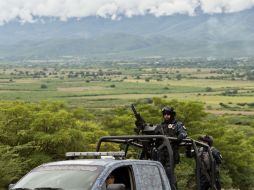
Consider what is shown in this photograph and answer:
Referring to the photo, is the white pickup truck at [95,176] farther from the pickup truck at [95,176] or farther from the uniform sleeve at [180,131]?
the uniform sleeve at [180,131]

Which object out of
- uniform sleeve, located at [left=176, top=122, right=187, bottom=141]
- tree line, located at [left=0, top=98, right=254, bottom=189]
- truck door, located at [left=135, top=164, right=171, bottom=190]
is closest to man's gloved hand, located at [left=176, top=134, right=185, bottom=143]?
uniform sleeve, located at [left=176, top=122, right=187, bottom=141]

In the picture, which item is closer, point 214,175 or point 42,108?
point 214,175

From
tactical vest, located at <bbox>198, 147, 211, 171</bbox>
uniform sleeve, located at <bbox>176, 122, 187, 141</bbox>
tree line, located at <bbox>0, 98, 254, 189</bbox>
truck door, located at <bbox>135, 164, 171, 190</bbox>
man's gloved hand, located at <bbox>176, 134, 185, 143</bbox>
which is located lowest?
tree line, located at <bbox>0, 98, 254, 189</bbox>

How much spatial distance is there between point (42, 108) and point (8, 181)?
29.2 ft

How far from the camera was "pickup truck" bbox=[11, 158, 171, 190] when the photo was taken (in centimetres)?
752

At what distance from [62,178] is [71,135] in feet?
59.9

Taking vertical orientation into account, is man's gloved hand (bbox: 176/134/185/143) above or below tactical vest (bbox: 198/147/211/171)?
above

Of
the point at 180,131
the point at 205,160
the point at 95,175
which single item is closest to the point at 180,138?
the point at 180,131

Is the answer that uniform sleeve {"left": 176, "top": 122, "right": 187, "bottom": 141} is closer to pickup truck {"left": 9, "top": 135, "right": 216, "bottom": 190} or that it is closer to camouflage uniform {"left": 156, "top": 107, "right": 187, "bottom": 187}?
camouflage uniform {"left": 156, "top": 107, "right": 187, "bottom": 187}

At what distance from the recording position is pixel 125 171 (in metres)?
8.30

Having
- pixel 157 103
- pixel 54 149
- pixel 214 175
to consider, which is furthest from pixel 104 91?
pixel 214 175

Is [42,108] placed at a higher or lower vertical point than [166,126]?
lower

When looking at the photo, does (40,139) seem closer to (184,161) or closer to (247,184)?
(184,161)

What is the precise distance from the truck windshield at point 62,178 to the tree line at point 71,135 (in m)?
12.5
